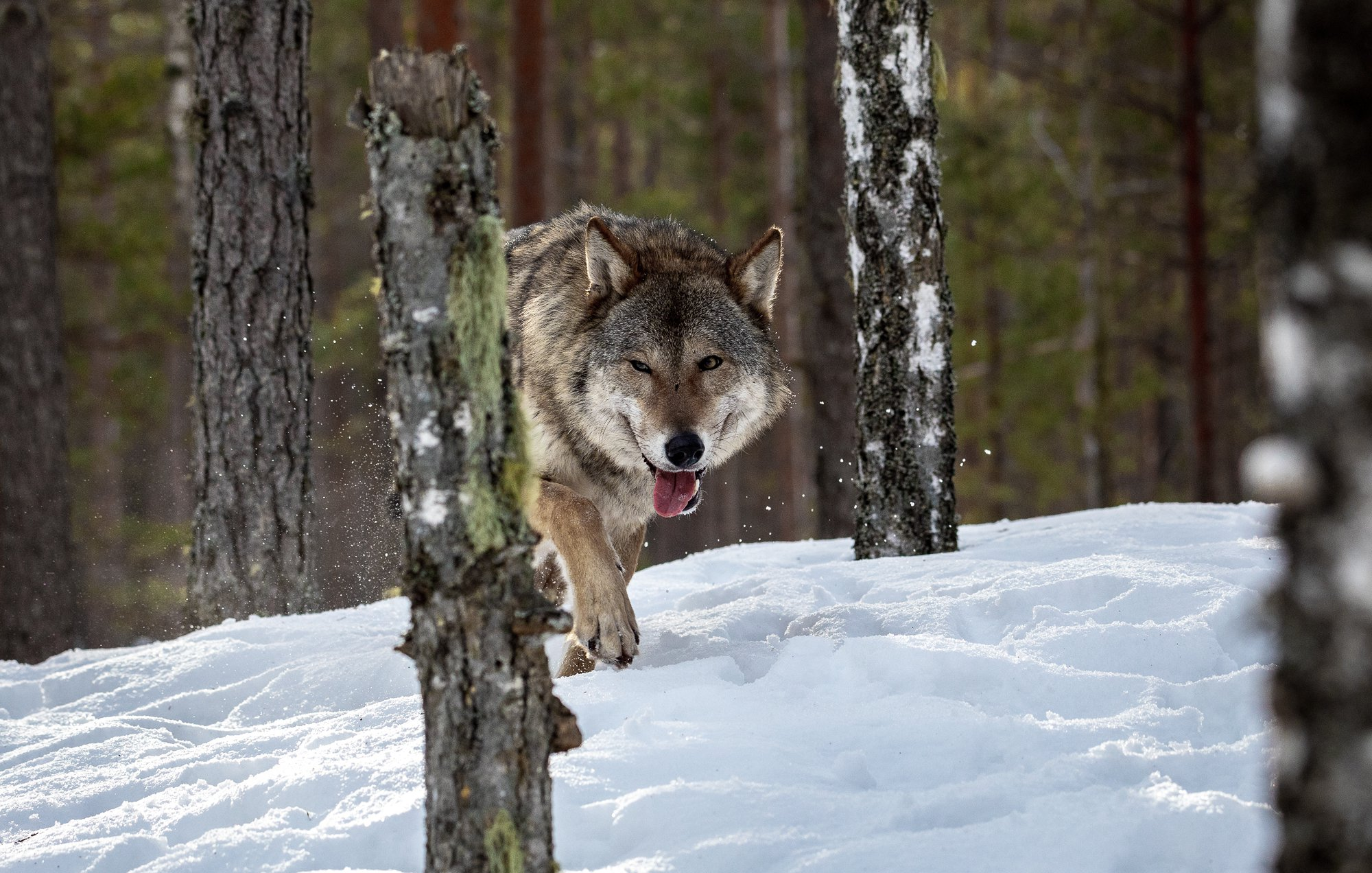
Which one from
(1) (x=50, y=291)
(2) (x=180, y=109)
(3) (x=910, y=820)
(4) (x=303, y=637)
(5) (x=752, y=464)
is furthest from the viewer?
(5) (x=752, y=464)

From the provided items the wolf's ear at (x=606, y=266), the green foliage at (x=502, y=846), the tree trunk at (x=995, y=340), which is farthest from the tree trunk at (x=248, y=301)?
the tree trunk at (x=995, y=340)

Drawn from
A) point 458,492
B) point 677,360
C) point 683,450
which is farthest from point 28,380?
point 458,492

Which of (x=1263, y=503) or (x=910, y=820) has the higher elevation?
(x=1263, y=503)

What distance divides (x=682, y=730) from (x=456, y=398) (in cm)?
147

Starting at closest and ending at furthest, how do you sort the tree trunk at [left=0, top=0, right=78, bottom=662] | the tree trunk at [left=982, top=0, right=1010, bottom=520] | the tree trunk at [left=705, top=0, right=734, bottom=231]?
the tree trunk at [left=0, top=0, right=78, bottom=662] < the tree trunk at [left=982, top=0, right=1010, bottom=520] < the tree trunk at [left=705, top=0, right=734, bottom=231]

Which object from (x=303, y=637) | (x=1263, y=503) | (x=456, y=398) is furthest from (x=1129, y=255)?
(x=456, y=398)

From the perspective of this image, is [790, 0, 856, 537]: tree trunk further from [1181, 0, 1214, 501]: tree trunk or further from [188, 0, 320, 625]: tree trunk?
[188, 0, 320, 625]: tree trunk

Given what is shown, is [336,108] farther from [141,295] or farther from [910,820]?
[910,820]

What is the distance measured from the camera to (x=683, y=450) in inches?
177

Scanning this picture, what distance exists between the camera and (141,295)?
1493 cm

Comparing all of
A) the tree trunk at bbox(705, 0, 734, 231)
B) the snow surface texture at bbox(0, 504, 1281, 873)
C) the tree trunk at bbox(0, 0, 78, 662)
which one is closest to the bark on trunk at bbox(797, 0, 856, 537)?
A: the snow surface texture at bbox(0, 504, 1281, 873)

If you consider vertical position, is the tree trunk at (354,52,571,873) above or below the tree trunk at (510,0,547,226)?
below

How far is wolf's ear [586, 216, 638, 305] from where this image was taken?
493cm

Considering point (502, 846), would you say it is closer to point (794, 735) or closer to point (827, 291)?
point (794, 735)
